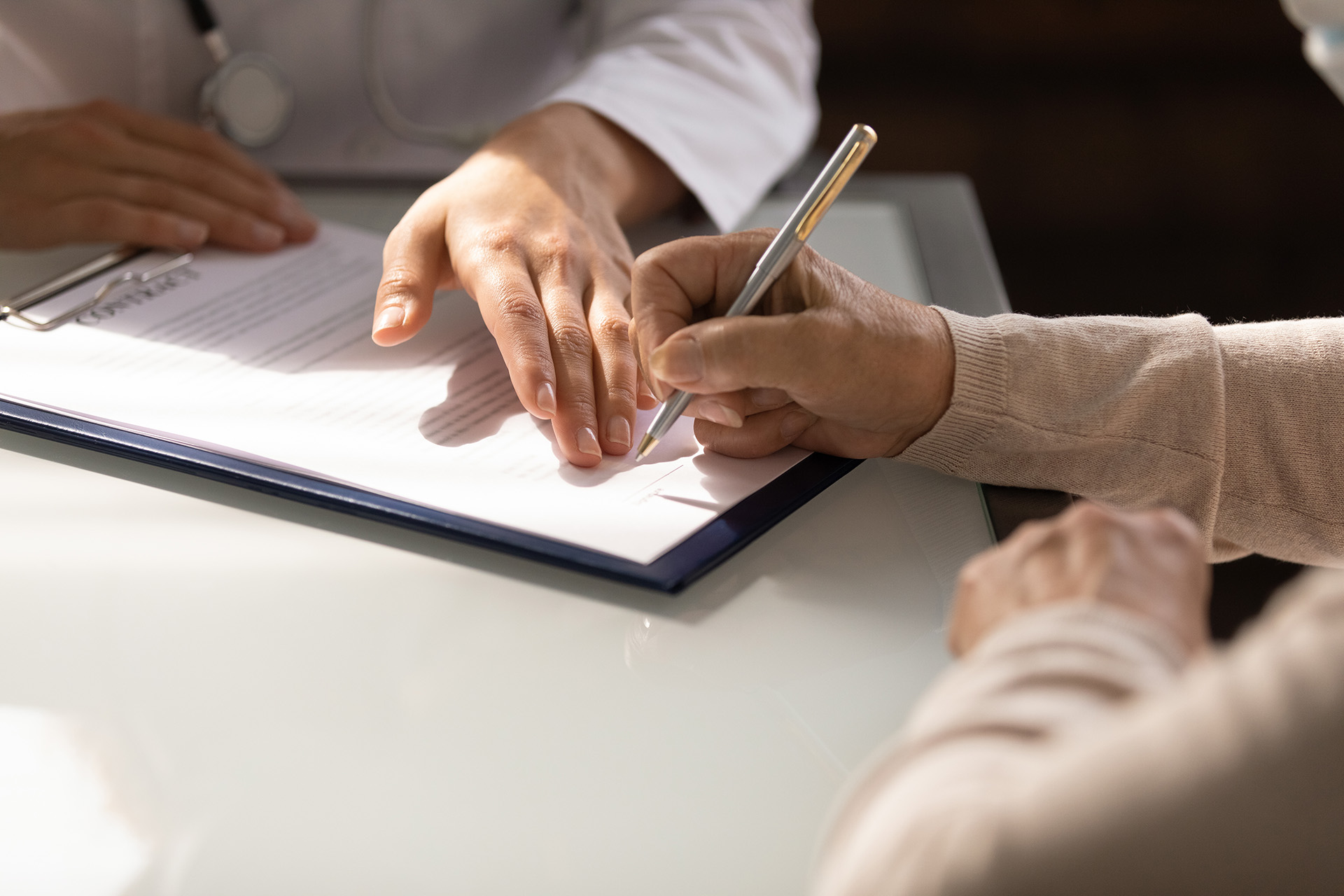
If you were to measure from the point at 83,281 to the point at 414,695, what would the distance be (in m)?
0.47

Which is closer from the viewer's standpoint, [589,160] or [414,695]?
[414,695]

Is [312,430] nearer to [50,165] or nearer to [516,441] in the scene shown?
[516,441]

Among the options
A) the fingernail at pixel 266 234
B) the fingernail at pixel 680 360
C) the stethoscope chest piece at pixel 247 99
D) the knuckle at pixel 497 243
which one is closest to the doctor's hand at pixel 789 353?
the fingernail at pixel 680 360

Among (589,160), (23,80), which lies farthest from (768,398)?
(23,80)

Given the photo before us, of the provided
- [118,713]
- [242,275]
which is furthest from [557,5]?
[118,713]

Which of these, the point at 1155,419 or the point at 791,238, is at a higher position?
the point at 791,238

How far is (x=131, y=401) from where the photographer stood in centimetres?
54

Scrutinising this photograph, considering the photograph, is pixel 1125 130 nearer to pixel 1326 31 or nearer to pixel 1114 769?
pixel 1326 31

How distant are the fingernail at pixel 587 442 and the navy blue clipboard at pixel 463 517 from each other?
0.23 ft

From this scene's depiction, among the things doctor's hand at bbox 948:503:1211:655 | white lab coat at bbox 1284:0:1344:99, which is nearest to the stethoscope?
white lab coat at bbox 1284:0:1344:99

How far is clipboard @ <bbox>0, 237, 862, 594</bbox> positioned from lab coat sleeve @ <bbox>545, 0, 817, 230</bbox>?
376mm

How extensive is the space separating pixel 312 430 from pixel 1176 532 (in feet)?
1.30

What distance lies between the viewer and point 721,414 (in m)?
0.50

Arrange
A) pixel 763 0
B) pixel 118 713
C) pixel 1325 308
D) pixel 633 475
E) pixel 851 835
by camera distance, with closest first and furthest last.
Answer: pixel 851 835 < pixel 118 713 < pixel 633 475 < pixel 763 0 < pixel 1325 308
